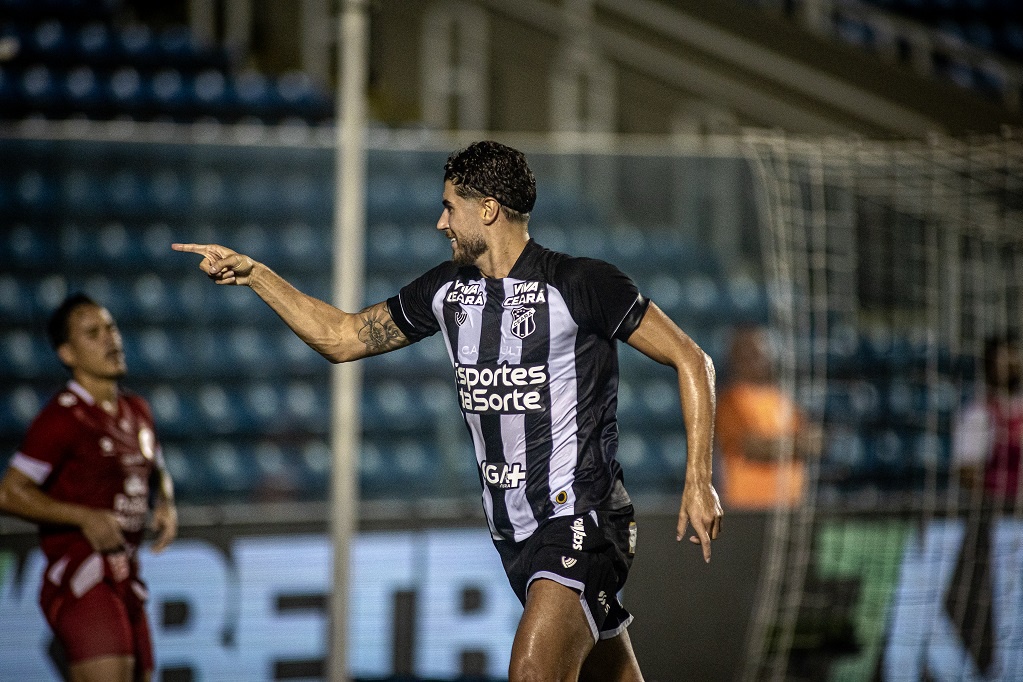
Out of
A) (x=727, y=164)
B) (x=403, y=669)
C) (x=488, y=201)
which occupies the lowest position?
(x=403, y=669)

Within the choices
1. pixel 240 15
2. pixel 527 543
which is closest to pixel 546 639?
pixel 527 543

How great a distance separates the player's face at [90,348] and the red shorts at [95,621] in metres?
0.92

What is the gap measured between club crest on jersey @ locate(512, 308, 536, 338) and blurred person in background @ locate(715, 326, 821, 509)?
342 centimetres

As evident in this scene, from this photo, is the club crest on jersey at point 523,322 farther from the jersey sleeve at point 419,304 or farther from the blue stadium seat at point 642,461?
the blue stadium seat at point 642,461

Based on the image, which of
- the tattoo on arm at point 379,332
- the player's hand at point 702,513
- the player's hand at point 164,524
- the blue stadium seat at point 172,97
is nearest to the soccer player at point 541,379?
the tattoo on arm at point 379,332

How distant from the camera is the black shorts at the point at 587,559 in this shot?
3.81m

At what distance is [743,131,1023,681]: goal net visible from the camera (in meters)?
6.86

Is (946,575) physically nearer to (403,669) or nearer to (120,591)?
(403,669)

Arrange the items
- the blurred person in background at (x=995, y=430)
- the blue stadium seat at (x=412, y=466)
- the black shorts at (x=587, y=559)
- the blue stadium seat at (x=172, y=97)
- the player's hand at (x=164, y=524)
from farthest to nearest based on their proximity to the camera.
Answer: the blue stadium seat at (x=172, y=97) < the blue stadium seat at (x=412, y=466) < the blurred person in background at (x=995, y=430) < the player's hand at (x=164, y=524) < the black shorts at (x=587, y=559)

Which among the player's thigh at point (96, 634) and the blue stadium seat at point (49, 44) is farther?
the blue stadium seat at point (49, 44)

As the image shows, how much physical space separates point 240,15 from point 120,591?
22.8 ft

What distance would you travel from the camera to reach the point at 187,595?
20.6 feet

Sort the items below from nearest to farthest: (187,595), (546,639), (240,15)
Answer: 1. (546,639)
2. (187,595)
3. (240,15)

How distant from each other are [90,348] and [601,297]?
2.54m
